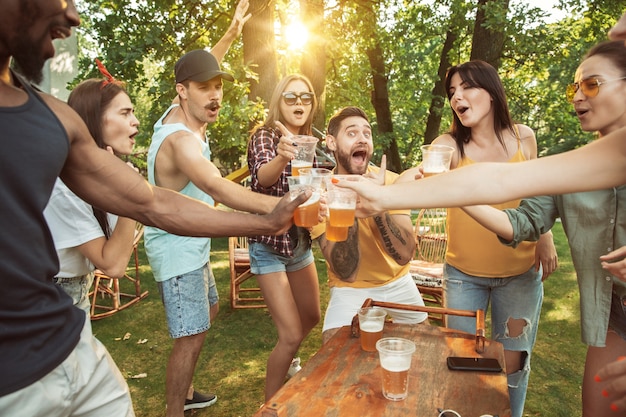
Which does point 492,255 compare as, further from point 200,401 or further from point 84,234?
point 200,401

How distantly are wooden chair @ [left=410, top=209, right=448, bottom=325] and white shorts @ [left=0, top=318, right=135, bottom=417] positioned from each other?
3582mm

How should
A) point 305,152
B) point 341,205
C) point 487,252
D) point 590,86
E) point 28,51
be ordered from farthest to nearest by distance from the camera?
→ point 487,252 < point 305,152 < point 590,86 < point 341,205 < point 28,51

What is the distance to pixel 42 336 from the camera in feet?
5.22

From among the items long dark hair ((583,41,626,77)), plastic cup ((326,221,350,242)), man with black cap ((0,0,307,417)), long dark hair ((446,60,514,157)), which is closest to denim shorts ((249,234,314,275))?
plastic cup ((326,221,350,242))

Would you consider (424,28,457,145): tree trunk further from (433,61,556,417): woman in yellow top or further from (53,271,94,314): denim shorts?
(53,271,94,314): denim shorts

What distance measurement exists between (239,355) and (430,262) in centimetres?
266

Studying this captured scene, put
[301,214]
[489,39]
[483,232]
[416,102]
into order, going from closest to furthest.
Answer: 1. [301,214]
2. [483,232]
3. [489,39]
4. [416,102]

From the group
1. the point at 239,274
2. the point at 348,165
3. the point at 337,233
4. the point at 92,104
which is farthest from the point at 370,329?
the point at 239,274

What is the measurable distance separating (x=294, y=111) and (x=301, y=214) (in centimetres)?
179

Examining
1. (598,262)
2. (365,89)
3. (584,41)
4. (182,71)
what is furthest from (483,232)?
(365,89)

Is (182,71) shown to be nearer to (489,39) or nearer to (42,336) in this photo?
(42,336)

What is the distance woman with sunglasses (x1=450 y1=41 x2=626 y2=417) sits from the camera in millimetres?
2494

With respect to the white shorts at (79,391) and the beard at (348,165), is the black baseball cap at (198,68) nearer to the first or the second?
→ the beard at (348,165)

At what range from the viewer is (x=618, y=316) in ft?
8.21
